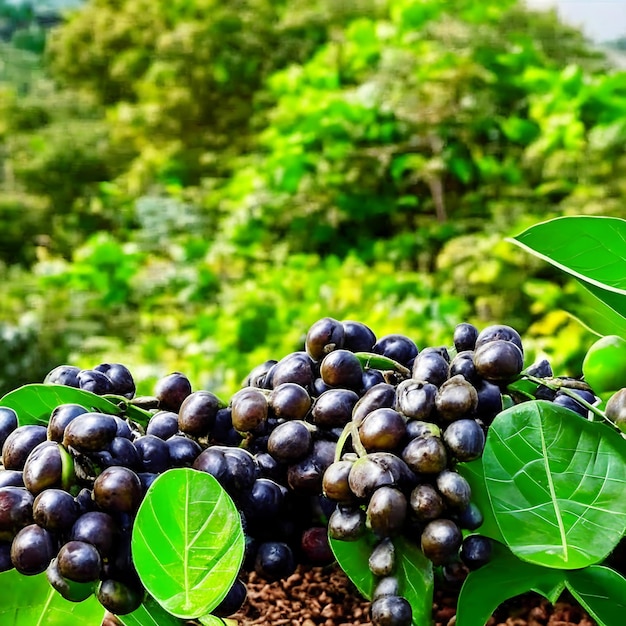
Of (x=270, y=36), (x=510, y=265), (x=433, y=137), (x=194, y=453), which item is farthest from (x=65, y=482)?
(x=270, y=36)

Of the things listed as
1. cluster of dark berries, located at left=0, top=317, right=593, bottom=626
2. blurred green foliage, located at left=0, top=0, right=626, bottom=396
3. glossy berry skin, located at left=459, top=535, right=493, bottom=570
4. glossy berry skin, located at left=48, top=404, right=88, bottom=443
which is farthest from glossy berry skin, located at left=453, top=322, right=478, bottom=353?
blurred green foliage, located at left=0, top=0, right=626, bottom=396

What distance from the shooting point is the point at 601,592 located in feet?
1.25

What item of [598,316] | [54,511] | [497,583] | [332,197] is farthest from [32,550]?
[332,197]

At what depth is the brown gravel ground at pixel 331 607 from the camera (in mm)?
429

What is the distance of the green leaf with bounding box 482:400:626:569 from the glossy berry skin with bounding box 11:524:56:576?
0.21m

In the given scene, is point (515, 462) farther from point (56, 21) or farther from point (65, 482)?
point (56, 21)

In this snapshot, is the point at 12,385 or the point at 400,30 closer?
the point at 12,385

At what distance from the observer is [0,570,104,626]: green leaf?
39 centimetres

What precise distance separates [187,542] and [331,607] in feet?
0.39

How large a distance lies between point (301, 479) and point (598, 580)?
156 mm

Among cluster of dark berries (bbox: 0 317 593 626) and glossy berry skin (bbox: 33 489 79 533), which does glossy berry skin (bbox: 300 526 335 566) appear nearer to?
cluster of dark berries (bbox: 0 317 593 626)

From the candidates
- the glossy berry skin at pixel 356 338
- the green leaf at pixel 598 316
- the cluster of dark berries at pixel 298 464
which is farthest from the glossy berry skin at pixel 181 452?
the green leaf at pixel 598 316

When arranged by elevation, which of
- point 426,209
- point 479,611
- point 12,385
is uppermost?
point 479,611

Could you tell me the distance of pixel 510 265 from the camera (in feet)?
8.06
